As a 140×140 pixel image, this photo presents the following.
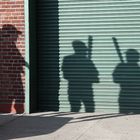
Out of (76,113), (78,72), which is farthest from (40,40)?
(76,113)

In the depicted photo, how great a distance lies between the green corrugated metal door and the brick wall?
1.63 ft

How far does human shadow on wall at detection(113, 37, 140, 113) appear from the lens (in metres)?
10.2

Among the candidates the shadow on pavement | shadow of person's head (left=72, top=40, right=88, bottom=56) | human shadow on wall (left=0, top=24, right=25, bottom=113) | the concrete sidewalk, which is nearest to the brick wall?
human shadow on wall (left=0, top=24, right=25, bottom=113)

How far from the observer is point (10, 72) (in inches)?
415

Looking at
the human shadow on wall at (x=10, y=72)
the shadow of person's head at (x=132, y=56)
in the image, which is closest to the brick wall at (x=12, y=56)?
the human shadow on wall at (x=10, y=72)

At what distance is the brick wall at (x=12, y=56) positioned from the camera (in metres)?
10.4

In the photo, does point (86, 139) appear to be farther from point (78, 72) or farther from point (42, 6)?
point (42, 6)

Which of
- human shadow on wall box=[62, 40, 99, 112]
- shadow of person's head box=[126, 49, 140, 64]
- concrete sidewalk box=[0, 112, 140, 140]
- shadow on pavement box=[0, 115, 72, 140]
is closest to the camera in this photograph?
concrete sidewalk box=[0, 112, 140, 140]

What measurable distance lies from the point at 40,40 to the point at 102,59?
1445 millimetres

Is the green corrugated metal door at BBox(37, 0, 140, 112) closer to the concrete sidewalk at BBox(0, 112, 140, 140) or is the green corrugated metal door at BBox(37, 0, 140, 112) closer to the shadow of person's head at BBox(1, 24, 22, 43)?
the concrete sidewalk at BBox(0, 112, 140, 140)

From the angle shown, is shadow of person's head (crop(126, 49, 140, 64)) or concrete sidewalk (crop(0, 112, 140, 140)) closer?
concrete sidewalk (crop(0, 112, 140, 140))

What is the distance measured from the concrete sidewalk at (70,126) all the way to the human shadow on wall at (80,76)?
0.35 meters

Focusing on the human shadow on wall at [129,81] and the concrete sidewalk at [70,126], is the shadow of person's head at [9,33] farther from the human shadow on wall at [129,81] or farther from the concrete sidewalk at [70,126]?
the human shadow on wall at [129,81]

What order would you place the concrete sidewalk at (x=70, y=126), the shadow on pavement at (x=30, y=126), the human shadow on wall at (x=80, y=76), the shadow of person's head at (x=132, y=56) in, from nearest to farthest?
the concrete sidewalk at (x=70, y=126) → the shadow on pavement at (x=30, y=126) → the shadow of person's head at (x=132, y=56) → the human shadow on wall at (x=80, y=76)
